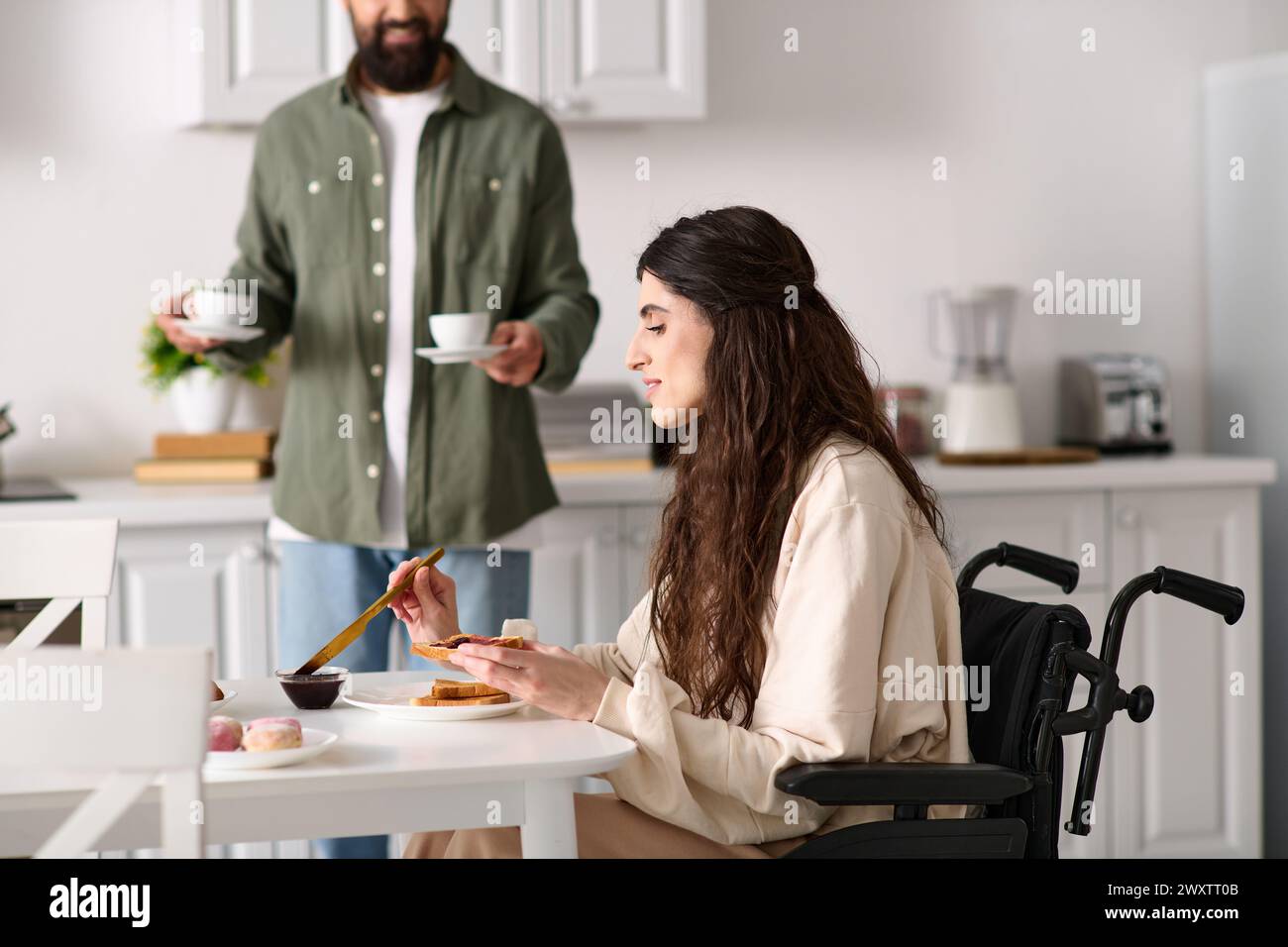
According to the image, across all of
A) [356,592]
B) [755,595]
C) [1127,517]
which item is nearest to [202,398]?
[356,592]

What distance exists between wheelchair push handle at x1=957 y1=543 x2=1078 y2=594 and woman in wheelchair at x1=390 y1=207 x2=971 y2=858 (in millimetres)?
165

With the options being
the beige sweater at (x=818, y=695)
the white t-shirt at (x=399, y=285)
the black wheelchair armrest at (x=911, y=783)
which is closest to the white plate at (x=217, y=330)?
the white t-shirt at (x=399, y=285)

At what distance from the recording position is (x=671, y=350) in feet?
5.21

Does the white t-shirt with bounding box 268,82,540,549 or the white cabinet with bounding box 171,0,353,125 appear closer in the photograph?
the white t-shirt with bounding box 268,82,540,549

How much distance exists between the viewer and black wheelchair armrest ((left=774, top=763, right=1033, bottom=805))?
1.34 m

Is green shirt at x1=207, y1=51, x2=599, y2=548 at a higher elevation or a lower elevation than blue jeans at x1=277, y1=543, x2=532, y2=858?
higher

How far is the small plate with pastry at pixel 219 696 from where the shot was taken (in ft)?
4.89

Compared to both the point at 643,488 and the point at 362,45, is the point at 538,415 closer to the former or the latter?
the point at 643,488

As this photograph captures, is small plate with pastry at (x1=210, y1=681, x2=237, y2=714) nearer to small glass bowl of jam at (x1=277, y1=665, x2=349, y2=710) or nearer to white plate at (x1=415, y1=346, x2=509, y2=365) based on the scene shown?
small glass bowl of jam at (x1=277, y1=665, x2=349, y2=710)

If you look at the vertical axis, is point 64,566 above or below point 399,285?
below

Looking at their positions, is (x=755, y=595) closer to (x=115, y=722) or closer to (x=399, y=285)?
(x=115, y=722)

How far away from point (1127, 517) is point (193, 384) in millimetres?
1915

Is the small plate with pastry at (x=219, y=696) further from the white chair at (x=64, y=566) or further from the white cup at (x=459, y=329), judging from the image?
the white cup at (x=459, y=329)

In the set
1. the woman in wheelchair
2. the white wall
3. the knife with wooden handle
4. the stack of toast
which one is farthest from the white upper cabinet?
the stack of toast
